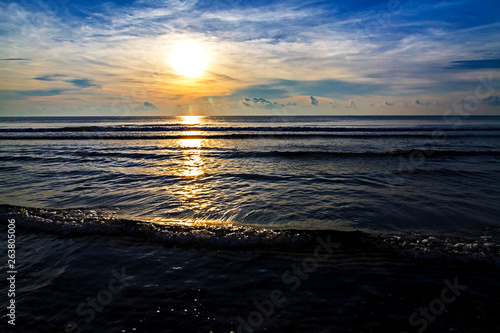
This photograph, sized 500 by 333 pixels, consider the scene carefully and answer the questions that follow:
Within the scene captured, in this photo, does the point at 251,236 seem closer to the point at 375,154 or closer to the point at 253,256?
the point at 253,256

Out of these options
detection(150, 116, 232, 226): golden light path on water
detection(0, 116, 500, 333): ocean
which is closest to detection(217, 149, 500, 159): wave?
detection(150, 116, 232, 226): golden light path on water

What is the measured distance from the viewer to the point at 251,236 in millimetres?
5766

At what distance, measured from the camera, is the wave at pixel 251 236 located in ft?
17.0

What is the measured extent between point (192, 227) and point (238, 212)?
1736mm

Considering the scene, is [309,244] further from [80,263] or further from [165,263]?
[80,263]

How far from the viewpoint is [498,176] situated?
11969 millimetres

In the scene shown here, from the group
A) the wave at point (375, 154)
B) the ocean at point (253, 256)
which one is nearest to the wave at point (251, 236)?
the ocean at point (253, 256)

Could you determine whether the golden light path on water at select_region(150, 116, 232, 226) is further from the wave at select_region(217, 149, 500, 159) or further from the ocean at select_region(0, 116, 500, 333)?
the wave at select_region(217, 149, 500, 159)

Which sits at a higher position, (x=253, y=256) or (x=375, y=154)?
(x=375, y=154)

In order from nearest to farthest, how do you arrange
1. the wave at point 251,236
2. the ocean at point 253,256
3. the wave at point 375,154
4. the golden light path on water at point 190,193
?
1. the ocean at point 253,256
2. the wave at point 251,236
3. the golden light path on water at point 190,193
4. the wave at point 375,154

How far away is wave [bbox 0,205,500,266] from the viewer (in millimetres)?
5168

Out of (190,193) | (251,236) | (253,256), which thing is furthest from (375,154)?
(253,256)

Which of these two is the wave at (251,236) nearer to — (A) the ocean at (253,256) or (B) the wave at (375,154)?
(A) the ocean at (253,256)

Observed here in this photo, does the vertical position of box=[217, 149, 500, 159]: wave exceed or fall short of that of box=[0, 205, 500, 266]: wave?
it exceeds it
